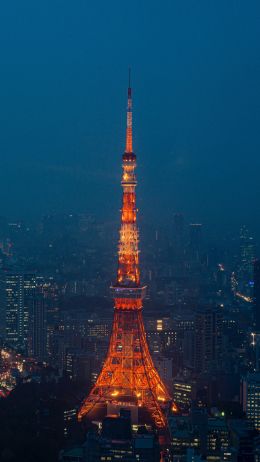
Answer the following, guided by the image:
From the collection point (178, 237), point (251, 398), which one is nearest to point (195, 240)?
point (178, 237)

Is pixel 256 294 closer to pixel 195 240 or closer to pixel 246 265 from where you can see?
pixel 246 265

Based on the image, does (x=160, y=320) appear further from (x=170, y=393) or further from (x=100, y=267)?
(x=170, y=393)

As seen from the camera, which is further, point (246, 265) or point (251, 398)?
point (246, 265)

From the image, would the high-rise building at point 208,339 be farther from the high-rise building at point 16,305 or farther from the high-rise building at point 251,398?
the high-rise building at point 16,305

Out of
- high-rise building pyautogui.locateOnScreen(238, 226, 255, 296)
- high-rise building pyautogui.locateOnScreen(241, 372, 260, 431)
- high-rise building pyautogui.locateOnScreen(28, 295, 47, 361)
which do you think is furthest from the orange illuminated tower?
high-rise building pyautogui.locateOnScreen(238, 226, 255, 296)

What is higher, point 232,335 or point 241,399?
point 232,335

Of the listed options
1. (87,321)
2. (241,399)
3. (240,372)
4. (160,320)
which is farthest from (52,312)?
(241,399)
